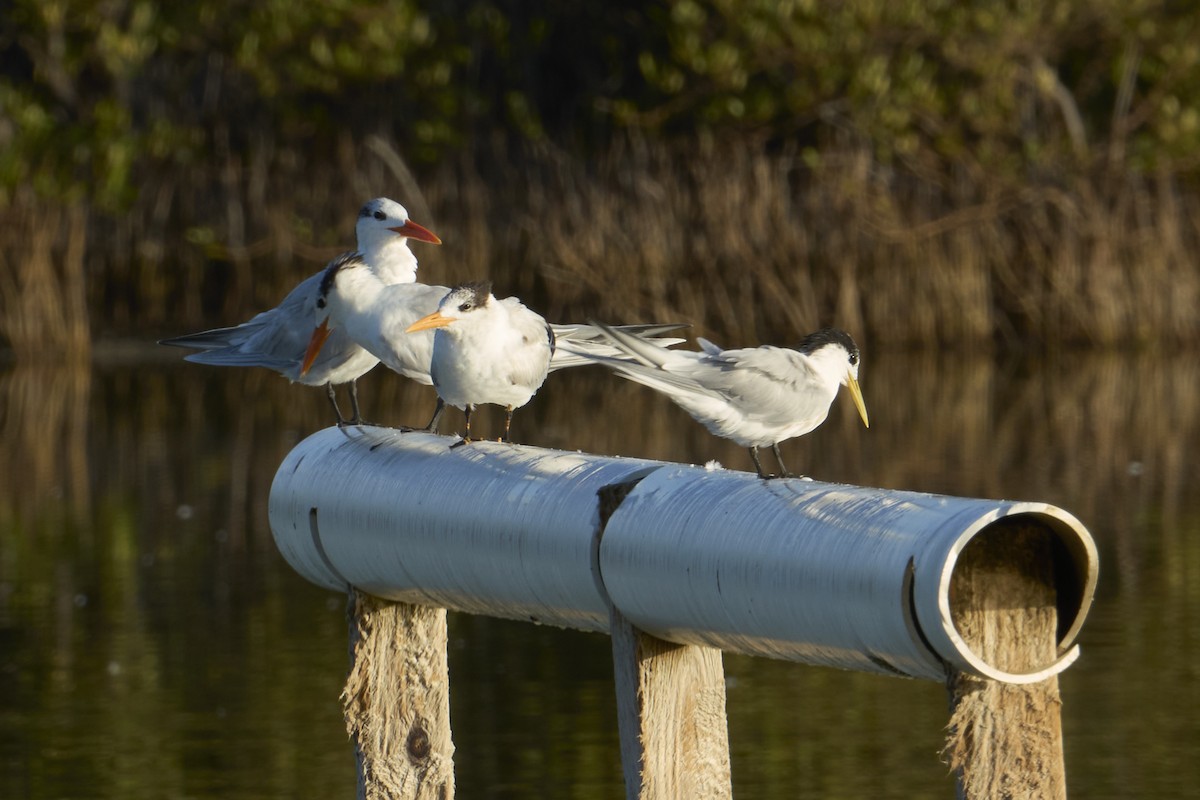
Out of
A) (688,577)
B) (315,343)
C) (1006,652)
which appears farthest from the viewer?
(315,343)

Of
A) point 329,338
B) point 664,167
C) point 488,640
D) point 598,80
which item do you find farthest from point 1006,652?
point 598,80

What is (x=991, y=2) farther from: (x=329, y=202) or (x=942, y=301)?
(x=329, y=202)

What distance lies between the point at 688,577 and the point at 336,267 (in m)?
2.66

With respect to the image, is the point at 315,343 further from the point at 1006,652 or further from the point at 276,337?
the point at 1006,652

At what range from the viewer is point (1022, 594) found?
10.9ft

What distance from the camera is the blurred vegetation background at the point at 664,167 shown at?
875 inches

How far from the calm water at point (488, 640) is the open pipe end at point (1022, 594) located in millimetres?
4616

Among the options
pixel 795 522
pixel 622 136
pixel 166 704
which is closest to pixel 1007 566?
pixel 795 522

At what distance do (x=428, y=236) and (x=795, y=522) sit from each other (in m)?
2.83

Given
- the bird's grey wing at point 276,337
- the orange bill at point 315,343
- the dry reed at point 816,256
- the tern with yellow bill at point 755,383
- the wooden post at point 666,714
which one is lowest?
the wooden post at point 666,714

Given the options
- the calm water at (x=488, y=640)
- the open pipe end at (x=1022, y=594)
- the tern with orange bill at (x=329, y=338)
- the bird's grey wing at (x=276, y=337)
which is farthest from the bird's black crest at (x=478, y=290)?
the calm water at (x=488, y=640)

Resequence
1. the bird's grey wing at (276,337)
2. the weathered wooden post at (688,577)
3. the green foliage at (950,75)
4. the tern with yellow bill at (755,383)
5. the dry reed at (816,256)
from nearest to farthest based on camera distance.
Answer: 1. the weathered wooden post at (688,577)
2. the tern with yellow bill at (755,383)
3. the bird's grey wing at (276,337)
4. the dry reed at (816,256)
5. the green foliage at (950,75)

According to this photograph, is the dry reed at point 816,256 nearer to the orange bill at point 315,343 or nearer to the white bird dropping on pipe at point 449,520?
the orange bill at point 315,343

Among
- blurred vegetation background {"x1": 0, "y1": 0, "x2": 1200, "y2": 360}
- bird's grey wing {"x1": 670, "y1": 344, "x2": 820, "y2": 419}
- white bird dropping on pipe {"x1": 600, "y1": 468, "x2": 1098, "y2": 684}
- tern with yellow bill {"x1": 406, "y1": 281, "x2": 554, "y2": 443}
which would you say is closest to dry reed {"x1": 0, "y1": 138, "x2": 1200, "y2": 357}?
blurred vegetation background {"x1": 0, "y1": 0, "x2": 1200, "y2": 360}
